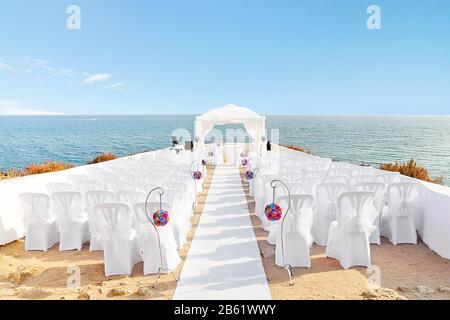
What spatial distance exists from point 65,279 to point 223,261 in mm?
2098

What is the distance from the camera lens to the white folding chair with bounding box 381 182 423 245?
5840 millimetres

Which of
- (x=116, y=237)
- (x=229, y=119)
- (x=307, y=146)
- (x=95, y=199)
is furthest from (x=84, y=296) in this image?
(x=307, y=146)

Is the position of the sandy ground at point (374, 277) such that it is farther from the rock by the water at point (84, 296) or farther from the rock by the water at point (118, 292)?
the rock by the water at point (84, 296)

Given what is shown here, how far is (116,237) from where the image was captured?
4680 mm

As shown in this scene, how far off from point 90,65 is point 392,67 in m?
82.8

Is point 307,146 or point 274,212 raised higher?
point 274,212

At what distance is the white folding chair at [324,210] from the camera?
5.92 m

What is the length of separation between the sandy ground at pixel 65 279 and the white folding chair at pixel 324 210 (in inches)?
86.5

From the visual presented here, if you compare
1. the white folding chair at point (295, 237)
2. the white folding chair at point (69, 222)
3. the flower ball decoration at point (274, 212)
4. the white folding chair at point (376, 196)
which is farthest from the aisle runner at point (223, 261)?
the white folding chair at point (376, 196)

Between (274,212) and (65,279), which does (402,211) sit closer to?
(274,212)

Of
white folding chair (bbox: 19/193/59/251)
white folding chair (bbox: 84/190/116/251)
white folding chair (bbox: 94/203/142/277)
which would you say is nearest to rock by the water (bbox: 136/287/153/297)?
white folding chair (bbox: 94/203/142/277)

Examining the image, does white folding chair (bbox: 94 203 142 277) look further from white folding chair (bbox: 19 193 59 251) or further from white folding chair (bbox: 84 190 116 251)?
white folding chair (bbox: 19 193 59 251)

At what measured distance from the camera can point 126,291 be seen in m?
4.07

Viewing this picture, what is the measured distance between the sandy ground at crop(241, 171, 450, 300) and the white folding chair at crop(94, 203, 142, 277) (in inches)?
75.4
